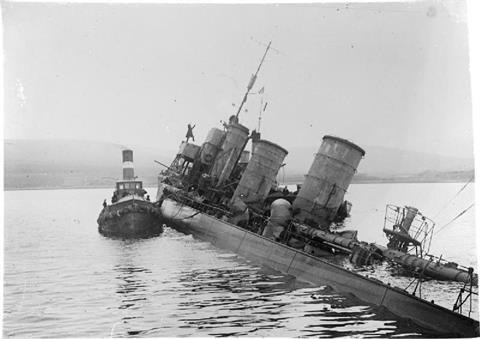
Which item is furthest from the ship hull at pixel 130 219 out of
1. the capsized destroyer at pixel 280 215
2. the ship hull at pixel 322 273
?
the ship hull at pixel 322 273

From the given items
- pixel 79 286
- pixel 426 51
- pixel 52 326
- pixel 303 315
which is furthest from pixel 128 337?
pixel 426 51

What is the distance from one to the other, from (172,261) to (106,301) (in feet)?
20.4

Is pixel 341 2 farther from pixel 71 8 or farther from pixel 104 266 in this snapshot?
pixel 104 266

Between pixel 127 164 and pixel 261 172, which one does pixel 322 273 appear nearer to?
pixel 261 172

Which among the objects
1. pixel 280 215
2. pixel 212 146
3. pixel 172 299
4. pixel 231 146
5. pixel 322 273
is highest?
pixel 231 146

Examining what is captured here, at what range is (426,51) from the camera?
573 inches

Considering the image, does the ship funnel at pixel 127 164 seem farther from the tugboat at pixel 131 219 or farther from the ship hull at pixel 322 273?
the ship hull at pixel 322 273

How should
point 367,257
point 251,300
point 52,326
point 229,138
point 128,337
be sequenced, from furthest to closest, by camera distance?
point 229,138 < point 367,257 < point 251,300 < point 52,326 < point 128,337

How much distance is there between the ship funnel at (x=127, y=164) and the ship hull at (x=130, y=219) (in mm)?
5193

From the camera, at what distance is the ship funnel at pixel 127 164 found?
3265 centimetres

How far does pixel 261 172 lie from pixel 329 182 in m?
5.69

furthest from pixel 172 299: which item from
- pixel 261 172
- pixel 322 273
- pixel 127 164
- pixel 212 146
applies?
pixel 212 146

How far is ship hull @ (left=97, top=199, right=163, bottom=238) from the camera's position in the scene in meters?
27.5

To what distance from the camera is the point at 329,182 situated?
2156 cm
